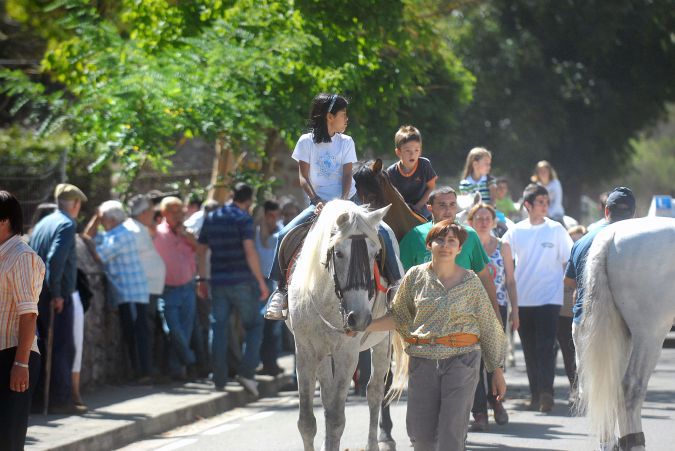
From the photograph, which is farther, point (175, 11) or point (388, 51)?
point (388, 51)

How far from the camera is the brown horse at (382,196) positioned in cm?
944

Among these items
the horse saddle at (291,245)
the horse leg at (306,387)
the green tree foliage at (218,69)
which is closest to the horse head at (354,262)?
the horse leg at (306,387)

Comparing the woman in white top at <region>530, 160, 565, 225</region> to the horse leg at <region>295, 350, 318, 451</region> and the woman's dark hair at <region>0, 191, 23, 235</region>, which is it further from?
the woman's dark hair at <region>0, 191, 23, 235</region>

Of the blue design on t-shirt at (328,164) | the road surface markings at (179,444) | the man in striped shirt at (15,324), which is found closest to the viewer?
the man in striped shirt at (15,324)

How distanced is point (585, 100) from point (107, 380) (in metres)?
24.6

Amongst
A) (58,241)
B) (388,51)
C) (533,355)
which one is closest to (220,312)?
(58,241)

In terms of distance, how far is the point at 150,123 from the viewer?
15742 millimetres

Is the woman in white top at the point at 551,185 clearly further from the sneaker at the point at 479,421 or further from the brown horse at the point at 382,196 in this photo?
the brown horse at the point at 382,196

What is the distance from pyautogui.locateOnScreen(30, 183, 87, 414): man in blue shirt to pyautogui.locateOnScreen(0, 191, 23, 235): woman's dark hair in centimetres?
433

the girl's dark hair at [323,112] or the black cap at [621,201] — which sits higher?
the girl's dark hair at [323,112]

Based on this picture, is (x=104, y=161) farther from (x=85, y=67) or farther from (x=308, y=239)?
(x=308, y=239)

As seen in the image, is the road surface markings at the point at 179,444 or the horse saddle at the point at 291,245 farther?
the road surface markings at the point at 179,444

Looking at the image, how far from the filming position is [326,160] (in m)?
9.56

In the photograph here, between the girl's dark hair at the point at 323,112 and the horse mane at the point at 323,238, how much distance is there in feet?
3.75
